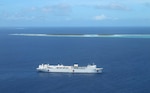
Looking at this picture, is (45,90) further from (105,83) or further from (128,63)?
(128,63)

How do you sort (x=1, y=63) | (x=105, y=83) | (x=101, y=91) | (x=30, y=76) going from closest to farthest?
(x=101, y=91), (x=105, y=83), (x=30, y=76), (x=1, y=63)

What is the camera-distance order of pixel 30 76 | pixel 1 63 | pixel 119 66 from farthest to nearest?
pixel 1 63, pixel 119 66, pixel 30 76

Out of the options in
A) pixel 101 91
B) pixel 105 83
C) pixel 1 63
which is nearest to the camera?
pixel 101 91

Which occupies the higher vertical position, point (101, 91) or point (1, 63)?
point (1, 63)

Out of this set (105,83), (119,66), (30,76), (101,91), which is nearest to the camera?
(101,91)

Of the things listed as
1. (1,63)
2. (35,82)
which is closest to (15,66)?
(1,63)

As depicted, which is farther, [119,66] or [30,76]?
[119,66]

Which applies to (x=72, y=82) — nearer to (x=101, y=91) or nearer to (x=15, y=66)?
(x=101, y=91)

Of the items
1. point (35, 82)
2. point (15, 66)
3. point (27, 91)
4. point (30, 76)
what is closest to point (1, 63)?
point (15, 66)

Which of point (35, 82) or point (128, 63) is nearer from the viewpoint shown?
point (35, 82)
